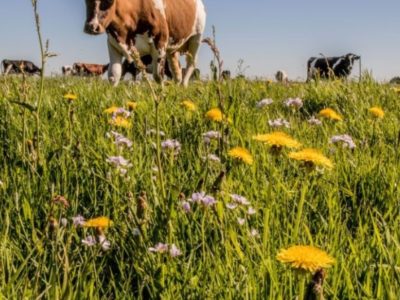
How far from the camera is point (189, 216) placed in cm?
161

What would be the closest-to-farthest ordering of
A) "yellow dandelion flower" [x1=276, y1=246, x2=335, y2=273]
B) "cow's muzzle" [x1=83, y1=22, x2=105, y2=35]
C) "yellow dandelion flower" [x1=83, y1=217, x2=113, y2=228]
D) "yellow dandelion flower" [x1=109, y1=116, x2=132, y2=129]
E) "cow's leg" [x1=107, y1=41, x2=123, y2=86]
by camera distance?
"yellow dandelion flower" [x1=276, y1=246, x2=335, y2=273] < "yellow dandelion flower" [x1=83, y1=217, x2=113, y2=228] < "yellow dandelion flower" [x1=109, y1=116, x2=132, y2=129] < "cow's muzzle" [x1=83, y1=22, x2=105, y2=35] < "cow's leg" [x1=107, y1=41, x2=123, y2=86]

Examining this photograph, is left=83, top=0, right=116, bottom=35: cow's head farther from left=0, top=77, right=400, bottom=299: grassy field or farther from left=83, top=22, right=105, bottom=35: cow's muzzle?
left=0, top=77, right=400, bottom=299: grassy field

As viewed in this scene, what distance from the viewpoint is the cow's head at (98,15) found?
348 inches

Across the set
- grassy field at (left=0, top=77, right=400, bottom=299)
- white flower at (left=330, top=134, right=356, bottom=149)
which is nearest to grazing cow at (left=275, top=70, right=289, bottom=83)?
grassy field at (left=0, top=77, right=400, bottom=299)

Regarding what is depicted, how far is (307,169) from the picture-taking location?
1.48 m

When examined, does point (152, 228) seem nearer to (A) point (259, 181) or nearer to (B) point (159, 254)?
(B) point (159, 254)

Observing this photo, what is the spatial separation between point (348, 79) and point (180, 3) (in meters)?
6.47

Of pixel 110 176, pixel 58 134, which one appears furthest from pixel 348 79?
pixel 110 176

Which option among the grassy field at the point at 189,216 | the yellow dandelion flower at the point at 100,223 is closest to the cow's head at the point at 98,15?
the grassy field at the point at 189,216

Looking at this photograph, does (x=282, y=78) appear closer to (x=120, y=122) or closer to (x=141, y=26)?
(x=141, y=26)

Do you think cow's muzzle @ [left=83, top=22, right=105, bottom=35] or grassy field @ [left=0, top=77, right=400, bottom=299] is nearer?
grassy field @ [left=0, top=77, right=400, bottom=299]

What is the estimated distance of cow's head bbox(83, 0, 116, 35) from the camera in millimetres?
8852

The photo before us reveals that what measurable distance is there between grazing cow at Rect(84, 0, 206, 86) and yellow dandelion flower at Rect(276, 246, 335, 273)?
287 inches

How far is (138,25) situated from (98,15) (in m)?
1.10
